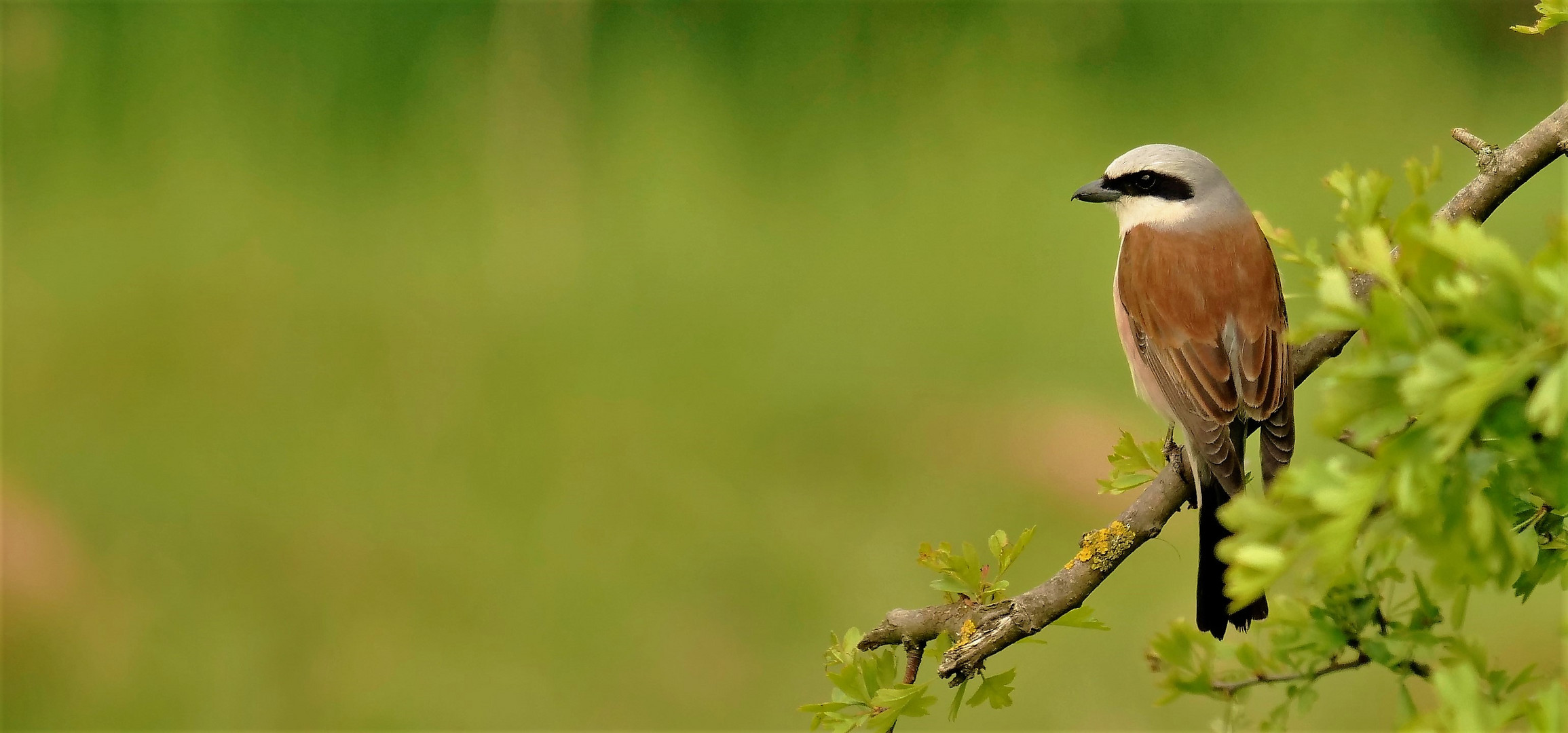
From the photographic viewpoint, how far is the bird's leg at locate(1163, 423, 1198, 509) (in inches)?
48.1

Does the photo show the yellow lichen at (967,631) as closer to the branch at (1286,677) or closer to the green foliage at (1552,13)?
the branch at (1286,677)

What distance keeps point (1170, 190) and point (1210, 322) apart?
227 mm

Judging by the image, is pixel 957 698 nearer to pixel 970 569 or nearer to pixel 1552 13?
pixel 970 569

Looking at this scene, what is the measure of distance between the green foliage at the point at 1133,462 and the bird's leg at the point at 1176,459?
0.04 meters

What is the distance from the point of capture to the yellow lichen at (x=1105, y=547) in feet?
3.22

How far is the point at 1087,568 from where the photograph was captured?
0.98 metres

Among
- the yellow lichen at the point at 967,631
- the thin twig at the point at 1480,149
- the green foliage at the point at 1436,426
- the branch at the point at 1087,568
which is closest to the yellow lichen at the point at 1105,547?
the branch at the point at 1087,568

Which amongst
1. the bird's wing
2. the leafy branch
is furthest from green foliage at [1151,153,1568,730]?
the bird's wing

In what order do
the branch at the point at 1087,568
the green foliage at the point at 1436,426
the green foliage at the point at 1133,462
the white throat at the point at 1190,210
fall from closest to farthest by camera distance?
the green foliage at the point at 1436,426, the branch at the point at 1087,568, the green foliage at the point at 1133,462, the white throat at the point at 1190,210

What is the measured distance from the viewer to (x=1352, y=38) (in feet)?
9.93

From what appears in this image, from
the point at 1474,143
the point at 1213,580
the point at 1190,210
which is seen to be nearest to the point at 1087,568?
the point at 1213,580

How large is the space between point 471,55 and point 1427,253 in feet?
9.03

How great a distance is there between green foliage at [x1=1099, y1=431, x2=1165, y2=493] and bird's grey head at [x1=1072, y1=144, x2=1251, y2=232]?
0.59 meters

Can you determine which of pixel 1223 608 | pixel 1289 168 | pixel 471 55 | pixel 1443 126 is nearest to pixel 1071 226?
pixel 1289 168
